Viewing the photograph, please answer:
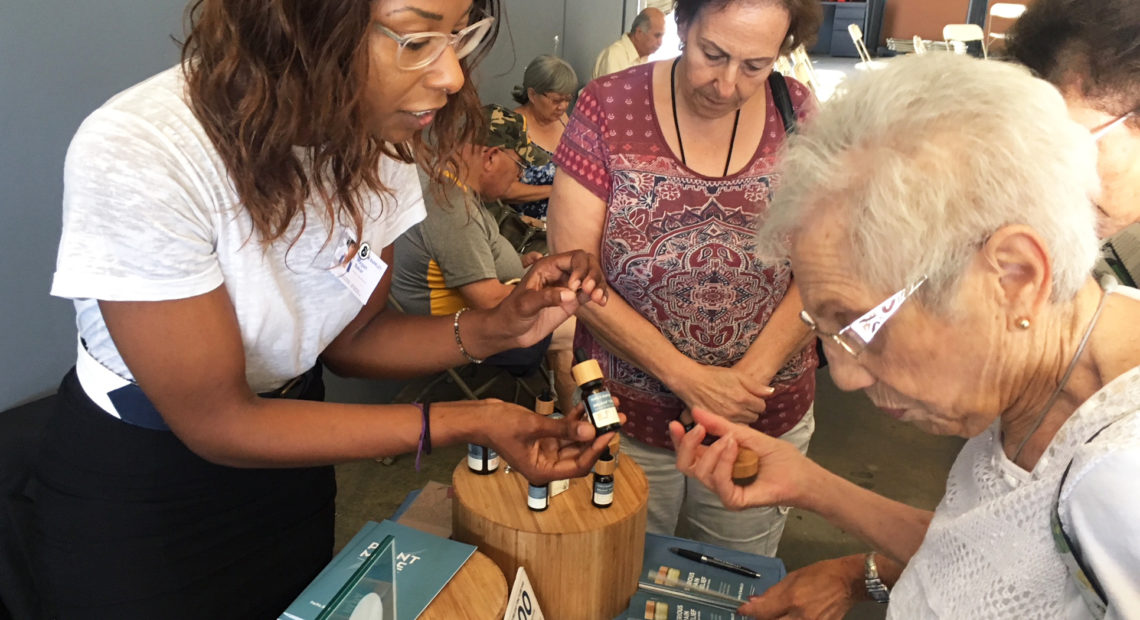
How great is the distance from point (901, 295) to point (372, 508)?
8.88ft

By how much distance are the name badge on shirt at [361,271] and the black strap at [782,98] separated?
88 centimetres

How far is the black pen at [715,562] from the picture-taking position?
1499mm

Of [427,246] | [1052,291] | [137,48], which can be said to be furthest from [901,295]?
[427,246]

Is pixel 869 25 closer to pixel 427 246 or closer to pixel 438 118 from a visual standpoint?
pixel 427 246

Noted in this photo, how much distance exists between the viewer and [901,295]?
86cm

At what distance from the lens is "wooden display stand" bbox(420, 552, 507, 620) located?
3.82 feet

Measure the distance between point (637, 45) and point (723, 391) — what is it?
5.09 meters

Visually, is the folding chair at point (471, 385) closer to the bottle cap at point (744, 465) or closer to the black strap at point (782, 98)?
the black strap at point (782, 98)

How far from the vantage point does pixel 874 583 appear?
1.34 m

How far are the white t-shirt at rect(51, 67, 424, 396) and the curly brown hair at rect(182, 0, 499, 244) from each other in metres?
0.03

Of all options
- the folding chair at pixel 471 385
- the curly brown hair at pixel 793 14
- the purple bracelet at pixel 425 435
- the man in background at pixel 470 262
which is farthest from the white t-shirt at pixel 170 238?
the folding chair at pixel 471 385

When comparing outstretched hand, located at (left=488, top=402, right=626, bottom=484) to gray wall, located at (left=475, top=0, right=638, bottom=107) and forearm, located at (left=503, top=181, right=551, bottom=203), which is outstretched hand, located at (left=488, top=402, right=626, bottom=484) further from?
forearm, located at (left=503, top=181, right=551, bottom=203)

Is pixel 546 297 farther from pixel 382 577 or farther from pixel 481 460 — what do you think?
pixel 382 577

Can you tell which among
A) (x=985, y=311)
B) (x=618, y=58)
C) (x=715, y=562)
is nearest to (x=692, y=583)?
(x=715, y=562)
